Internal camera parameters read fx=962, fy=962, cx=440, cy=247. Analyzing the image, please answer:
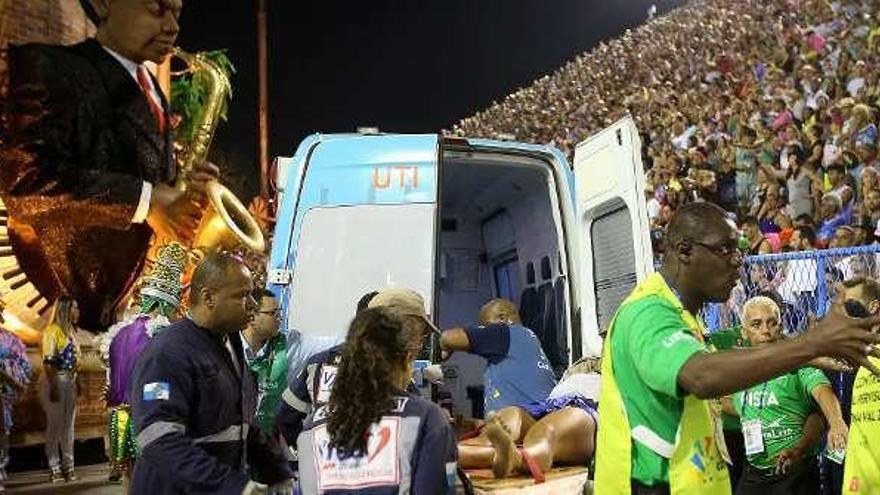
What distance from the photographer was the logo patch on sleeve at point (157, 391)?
3.09 meters

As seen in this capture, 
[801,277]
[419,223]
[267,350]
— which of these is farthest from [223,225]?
[801,277]

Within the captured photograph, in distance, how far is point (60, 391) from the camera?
30.7ft

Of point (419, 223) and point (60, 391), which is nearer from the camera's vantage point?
point (419, 223)

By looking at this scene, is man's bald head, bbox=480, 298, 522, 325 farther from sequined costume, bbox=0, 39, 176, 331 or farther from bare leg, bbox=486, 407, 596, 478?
sequined costume, bbox=0, 39, 176, 331

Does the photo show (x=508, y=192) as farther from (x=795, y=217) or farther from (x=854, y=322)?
(x=854, y=322)

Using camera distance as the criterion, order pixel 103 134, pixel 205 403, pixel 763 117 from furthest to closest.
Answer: pixel 763 117
pixel 103 134
pixel 205 403

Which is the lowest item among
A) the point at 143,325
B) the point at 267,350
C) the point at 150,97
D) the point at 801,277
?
the point at 267,350

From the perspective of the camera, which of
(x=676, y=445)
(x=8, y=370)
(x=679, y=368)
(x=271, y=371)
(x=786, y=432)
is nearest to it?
(x=679, y=368)

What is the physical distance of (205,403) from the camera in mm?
3211

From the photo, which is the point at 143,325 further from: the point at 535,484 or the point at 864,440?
the point at 864,440

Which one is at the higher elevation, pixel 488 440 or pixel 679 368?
pixel 679 368

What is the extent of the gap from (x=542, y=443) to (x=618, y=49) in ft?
79.4

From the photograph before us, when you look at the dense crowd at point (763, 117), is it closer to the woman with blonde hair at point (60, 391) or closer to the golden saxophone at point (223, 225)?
the golden saxophone at point (223, 225)

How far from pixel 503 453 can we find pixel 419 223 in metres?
1.66
